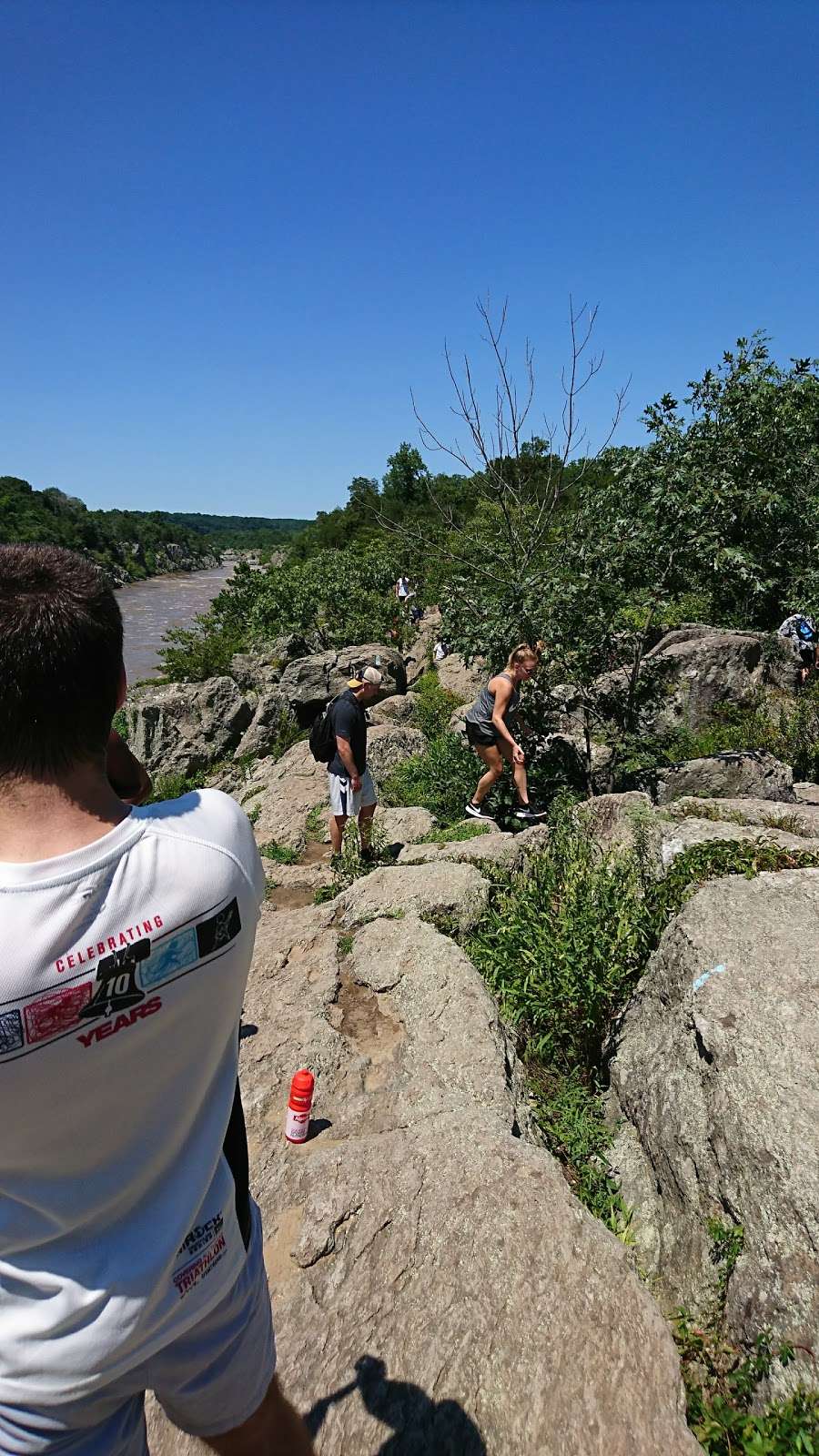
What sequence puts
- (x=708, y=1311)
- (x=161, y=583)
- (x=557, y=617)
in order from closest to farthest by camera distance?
(x=708, y=1311) → (x=557, y=617) → (x=161, y=583)

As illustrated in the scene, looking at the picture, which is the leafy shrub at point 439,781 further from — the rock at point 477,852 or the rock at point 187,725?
the rock at point 187,725

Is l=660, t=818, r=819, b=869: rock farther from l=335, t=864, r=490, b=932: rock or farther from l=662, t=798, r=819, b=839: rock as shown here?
l=335, t=864, r=490, b=932: rock

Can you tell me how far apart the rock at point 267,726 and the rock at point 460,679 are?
2.96 meters

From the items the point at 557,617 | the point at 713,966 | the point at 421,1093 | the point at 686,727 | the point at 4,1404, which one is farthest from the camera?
the point at 686,727

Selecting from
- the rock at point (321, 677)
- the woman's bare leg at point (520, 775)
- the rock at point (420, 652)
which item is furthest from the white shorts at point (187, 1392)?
the rock at point (420, 652)

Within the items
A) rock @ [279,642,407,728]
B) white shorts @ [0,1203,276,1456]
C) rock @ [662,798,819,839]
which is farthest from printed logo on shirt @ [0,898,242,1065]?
rock @ [279,642,407,728]

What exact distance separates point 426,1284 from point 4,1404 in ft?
5.61

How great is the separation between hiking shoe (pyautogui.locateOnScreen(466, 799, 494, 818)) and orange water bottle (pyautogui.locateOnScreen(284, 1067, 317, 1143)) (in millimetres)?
4390

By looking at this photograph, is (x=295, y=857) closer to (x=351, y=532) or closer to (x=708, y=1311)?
(x=708, y=1311)

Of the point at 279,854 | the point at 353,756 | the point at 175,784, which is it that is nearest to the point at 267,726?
the point at 175,784

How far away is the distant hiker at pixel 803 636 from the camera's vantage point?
432 inches

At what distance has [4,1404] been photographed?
110 cm

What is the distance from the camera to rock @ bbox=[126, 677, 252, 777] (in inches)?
503

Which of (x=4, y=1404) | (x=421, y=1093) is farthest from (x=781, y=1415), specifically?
(x=4, y=1404)
